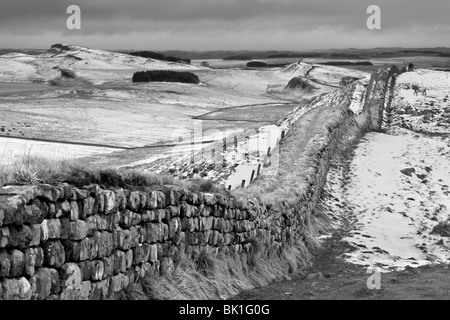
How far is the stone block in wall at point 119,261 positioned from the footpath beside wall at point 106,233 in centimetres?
1

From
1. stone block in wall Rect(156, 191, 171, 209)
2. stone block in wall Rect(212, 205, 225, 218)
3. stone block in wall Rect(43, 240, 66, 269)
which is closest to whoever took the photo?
stone block in wall Rect(43, 240, 66, 269)

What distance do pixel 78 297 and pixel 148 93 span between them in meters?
64.1

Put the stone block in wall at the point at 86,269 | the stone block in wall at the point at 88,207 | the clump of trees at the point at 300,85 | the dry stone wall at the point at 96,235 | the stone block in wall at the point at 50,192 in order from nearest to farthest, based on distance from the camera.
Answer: the dry stone wall at the point at 96,235 < the stone block in wall at the point at 50,192 < the stone block in wall at the point at 86,269 < the stone block in wall at the point at 88,207 < the clump of trees at the point at 300,85

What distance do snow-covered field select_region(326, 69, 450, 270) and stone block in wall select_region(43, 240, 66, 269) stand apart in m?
10.1

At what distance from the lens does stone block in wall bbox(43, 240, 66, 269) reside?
26.9 feet

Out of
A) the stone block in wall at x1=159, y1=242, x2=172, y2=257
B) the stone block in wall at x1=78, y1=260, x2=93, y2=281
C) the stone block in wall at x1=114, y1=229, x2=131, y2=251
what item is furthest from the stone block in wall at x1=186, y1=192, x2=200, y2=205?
the stone block in wall at x1=78, y1=260, x2=93, y2=281

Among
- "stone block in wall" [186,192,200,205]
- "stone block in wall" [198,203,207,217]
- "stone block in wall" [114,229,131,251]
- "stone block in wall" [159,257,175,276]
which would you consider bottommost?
"stone block in wall" [159,257,175,276]

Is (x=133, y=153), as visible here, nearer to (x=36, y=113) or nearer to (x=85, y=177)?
(x=36, y=113)

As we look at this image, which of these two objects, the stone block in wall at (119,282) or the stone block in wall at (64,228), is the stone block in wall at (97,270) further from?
the stone block in wall at (64,228)

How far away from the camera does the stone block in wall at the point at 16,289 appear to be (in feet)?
24.1

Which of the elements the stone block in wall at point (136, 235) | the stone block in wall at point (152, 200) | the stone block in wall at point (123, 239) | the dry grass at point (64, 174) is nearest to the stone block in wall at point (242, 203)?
the dry grass at point (64, 174)

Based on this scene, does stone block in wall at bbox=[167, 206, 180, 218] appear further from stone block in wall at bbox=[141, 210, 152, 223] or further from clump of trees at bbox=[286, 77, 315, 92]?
clump of trees at bbox=[286, 77, 315, 92]

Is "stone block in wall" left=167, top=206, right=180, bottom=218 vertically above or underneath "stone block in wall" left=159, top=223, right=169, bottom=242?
above
